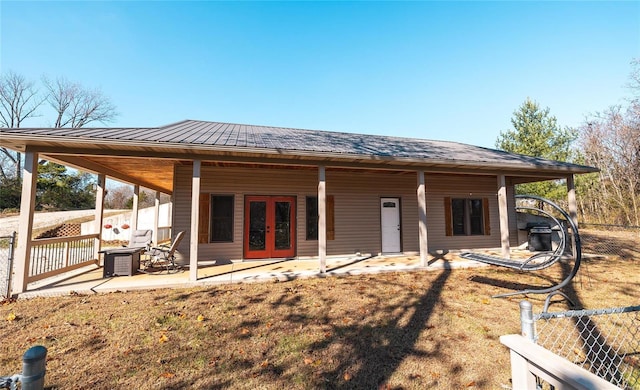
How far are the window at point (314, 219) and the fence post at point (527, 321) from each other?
7.34m

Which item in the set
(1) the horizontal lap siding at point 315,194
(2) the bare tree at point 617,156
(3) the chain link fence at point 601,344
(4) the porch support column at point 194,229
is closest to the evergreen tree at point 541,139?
(2) the bare tree at point 617,156

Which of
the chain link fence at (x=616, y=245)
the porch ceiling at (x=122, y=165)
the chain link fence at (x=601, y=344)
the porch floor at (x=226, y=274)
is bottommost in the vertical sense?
the chain link fence at (x=601, y=344)

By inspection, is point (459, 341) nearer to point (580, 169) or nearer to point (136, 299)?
point (136, 299)

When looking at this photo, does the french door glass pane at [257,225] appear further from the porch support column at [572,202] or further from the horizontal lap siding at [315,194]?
the porch support column at [572,202]

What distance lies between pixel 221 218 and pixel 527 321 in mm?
7819

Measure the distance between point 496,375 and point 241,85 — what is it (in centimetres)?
1382

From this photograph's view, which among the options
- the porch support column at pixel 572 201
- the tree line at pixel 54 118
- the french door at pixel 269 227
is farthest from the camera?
the tree line at pixel 54 118

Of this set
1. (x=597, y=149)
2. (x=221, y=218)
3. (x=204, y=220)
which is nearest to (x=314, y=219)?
(x=221, y=218)

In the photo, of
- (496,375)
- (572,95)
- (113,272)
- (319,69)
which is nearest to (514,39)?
(572,95)

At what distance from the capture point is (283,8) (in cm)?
1073

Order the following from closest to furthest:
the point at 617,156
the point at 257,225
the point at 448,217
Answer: the point at 257,225
the point at 448,217
the point at 617,156

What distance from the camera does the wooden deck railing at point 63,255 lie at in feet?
19.0

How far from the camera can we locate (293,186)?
885cm

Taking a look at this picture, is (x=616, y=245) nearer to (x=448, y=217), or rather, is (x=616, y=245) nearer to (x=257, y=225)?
(x=448, y=217)
